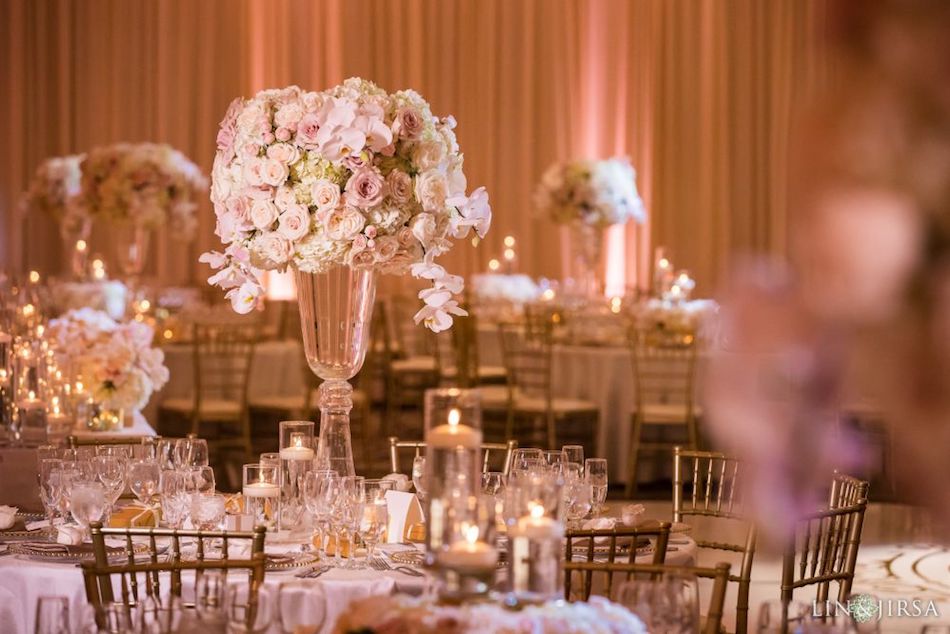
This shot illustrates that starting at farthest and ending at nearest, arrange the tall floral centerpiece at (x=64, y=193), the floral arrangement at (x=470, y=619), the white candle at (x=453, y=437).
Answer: the tall floral centerpiece at (x=64, y=193) < the white candle at (x=453, y=437) < the floral arrangement at (x=470, y=619)

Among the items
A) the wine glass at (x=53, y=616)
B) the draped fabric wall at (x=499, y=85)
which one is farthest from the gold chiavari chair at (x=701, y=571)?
the draped fabric wall at (x=499, y=85)

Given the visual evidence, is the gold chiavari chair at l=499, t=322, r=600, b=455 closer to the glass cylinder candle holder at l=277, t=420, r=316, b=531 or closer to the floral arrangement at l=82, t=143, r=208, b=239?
the floral arrangement at l=82, t=143, r=208, b=239

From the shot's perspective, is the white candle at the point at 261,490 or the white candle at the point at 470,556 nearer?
the white candle at the point at 470,556

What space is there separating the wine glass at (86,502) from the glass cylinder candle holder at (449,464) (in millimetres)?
1148

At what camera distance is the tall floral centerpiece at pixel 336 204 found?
10.6ft

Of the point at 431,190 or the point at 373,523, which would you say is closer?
the point at 373,523

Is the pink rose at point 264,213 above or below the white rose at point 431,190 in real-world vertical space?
below

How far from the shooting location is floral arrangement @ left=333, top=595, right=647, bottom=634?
1733 mm

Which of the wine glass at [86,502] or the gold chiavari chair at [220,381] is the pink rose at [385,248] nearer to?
the wine glass at [86,502]

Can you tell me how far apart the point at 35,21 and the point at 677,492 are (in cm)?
1042

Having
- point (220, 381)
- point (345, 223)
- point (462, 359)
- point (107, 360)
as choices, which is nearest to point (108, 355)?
point (107, 360)

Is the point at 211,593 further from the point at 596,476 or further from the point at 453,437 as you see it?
the point at 596,476

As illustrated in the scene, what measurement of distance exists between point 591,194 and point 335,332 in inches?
238

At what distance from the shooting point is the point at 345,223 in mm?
3209
